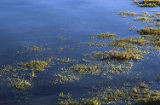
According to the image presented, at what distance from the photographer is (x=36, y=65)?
1662cm

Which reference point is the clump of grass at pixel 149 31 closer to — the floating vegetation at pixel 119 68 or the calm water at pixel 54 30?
the calm water at pixel 54 30

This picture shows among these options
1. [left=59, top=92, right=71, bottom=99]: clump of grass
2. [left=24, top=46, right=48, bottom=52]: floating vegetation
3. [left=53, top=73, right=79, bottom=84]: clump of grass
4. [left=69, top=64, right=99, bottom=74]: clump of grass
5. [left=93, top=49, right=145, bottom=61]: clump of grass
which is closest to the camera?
[left=59, top=92, right=71, bottom=99]: clump of grass

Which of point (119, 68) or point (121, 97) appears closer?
point (121, 97)

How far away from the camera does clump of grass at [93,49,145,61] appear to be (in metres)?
18.1

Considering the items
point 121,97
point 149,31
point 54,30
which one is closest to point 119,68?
point 121,97

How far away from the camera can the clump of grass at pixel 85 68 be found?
16048mm

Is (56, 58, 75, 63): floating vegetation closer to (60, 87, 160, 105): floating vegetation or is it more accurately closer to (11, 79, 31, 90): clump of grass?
(11, 79, 31, 90): clump of grass

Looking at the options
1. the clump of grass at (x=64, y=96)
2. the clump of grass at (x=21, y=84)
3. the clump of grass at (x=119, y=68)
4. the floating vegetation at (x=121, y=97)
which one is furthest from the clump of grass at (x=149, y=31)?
the clump of grass at (x=21, y=84)

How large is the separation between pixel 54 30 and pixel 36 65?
8047mm

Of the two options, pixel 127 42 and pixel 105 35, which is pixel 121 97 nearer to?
pixel 127 42

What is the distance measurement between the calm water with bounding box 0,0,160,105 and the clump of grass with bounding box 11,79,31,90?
1.23 ft

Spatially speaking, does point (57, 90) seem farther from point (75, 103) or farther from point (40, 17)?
point (40, 17)

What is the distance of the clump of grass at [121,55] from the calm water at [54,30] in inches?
30.6

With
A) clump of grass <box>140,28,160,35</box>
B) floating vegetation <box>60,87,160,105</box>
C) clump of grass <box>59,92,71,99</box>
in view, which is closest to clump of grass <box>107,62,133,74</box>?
floating vegetation <box>60,87,160,105</box>
